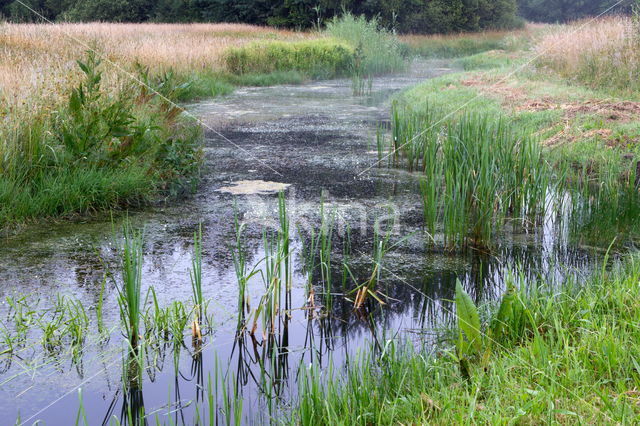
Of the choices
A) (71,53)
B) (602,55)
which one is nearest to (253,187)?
(71,53)

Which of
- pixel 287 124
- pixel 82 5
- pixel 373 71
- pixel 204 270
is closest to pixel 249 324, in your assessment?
pixel 204 270

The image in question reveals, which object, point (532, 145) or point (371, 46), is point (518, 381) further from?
point (371, 46)

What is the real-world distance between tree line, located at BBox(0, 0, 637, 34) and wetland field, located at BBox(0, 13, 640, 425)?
1916 centimetres

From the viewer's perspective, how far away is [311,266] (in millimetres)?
3186

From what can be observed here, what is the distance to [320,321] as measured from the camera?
3059 mm

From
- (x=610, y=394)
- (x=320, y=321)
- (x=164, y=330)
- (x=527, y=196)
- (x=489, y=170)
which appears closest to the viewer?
(x=610, y=394)

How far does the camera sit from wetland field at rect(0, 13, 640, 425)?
225cm

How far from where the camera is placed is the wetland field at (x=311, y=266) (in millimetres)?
2248

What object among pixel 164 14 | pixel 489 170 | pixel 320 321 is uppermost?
pixel 164 14

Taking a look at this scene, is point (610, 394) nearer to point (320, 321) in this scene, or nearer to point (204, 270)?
point (320, 321)

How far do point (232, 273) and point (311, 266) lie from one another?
60cm

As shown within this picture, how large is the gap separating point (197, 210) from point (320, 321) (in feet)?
6.51

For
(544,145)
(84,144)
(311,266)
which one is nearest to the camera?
(311,266)

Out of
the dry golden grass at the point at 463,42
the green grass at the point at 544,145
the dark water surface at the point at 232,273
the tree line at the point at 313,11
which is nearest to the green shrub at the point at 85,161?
the dark water surface at the point at 232,273
